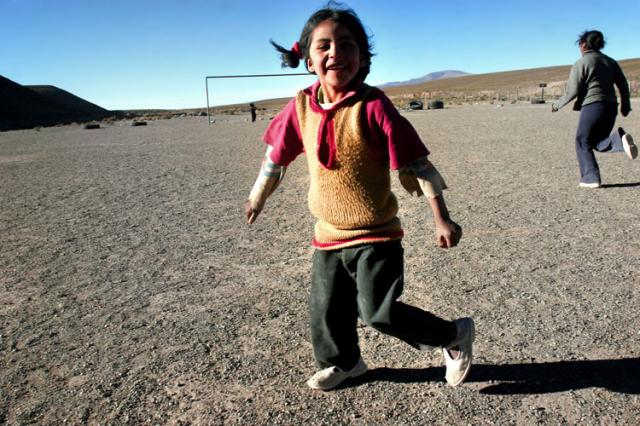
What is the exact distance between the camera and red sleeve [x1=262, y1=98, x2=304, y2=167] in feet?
8.99

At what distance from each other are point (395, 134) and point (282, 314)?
166 centimetres

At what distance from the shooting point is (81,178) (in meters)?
10.8

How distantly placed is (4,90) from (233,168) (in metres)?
95.9

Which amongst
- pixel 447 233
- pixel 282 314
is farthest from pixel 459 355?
pixel 282 314

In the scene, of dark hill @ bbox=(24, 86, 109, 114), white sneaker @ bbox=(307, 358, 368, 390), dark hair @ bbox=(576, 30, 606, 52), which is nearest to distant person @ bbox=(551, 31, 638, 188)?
dark hair @ bbox=(576, 30, 606, 52)

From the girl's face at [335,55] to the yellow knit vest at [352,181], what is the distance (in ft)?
0.32

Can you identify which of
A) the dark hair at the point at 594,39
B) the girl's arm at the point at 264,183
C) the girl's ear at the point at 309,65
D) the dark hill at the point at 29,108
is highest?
the dark hair at the point at 594,39

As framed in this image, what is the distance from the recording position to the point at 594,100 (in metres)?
7.01

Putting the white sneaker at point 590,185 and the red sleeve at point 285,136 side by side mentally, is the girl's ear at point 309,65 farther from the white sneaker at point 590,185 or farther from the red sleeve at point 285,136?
the white sneaker at point 590,185

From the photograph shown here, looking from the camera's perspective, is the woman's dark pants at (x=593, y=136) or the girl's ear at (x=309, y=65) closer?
the girl's ear at (x=309, y=65)

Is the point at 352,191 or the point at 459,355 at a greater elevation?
the point at 352,191

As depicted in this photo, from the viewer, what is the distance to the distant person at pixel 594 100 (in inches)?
276

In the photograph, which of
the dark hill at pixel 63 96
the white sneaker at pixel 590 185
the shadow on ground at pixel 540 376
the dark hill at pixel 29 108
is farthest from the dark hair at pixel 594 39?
the dark hill at pixel 63 96

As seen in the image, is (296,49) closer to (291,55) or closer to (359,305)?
(291,55)
